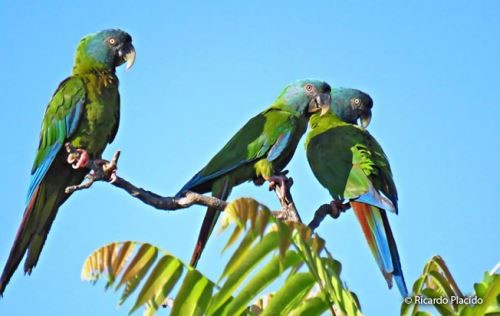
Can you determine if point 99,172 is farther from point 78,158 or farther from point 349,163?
point 349,163

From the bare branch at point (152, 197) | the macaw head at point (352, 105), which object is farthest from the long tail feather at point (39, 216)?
the macaw head at point (352, 105)

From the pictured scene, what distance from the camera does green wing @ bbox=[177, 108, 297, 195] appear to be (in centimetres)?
490

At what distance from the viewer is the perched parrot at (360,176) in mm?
4496

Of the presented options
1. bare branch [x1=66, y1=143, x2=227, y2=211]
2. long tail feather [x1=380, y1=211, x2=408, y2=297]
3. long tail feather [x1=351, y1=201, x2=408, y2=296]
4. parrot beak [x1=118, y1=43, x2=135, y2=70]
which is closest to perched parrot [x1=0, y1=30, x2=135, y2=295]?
parrot beak [x1=118, y1=43, x2=135, y2=70]

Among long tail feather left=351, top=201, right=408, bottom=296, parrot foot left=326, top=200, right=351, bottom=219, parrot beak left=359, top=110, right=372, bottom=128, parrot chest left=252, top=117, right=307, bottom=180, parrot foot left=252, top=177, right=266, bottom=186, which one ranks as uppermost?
parrot beak left=359, top=110, right=372, bottom=128

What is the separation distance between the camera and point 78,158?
14.7 feet

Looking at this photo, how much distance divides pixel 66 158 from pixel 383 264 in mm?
1894

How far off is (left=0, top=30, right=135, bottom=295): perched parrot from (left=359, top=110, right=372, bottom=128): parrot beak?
192cm

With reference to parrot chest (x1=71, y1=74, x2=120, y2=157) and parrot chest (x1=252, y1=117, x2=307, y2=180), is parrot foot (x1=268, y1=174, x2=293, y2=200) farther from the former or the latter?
parrot chest (x1=71, y1=74, x2=120, y2=157)

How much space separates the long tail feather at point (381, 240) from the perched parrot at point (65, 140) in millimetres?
1562

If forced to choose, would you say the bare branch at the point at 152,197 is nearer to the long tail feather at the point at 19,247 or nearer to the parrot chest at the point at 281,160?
the long tail feather at the point at 19,247

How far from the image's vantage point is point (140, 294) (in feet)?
8.06

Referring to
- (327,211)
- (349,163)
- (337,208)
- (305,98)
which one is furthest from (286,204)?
(305,98)

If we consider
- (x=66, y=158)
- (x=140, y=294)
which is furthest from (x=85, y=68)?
(x=140, y=294)
